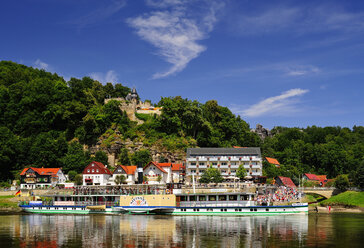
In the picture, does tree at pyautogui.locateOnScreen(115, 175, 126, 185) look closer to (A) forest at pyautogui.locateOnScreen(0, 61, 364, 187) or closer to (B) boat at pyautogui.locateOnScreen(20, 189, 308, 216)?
(A) forest at pyautogui.locateOnScreen(0, 61, 364, 187)

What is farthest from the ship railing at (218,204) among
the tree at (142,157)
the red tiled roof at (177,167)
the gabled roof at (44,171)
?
the gabled roof at (44,171)

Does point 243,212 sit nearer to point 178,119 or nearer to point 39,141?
point 178,119

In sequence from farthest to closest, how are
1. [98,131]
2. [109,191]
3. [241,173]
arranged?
[98,131] < [241,173] < [109,191]

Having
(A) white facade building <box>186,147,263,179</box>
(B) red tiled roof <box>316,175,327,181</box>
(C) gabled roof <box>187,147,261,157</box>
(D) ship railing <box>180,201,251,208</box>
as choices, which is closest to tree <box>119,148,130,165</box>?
(A) white facade building <box>186,147,263,179</box>

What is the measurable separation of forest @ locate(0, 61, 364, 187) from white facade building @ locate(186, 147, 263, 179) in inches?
231

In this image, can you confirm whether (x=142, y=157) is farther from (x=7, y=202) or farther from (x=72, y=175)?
(x=7, y=202)

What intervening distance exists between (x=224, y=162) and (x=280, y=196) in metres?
18.6

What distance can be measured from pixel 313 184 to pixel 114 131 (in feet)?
178

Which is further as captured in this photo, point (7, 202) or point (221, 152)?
point (221, 152)

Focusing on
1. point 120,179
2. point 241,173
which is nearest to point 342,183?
point 241,173

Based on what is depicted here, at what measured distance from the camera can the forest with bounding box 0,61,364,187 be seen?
9006cm

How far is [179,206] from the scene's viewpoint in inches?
2498

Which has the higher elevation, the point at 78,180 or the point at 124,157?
the point at 124,157

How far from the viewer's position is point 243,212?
60.8 m
